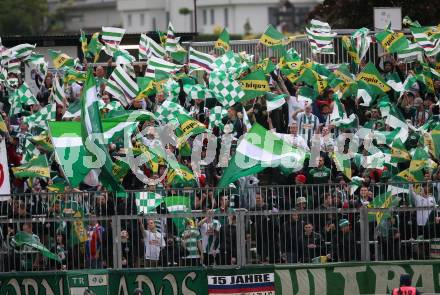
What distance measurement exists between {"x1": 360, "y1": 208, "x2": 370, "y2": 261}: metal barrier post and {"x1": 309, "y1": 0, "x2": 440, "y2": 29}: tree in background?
17067 mm

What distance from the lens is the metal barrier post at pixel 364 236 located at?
2362 centimetres

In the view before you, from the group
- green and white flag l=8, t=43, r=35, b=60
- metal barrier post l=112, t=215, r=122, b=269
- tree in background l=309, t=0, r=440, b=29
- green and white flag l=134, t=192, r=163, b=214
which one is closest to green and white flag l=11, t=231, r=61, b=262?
metal barrier post l=112, t=215, r=122, b=269

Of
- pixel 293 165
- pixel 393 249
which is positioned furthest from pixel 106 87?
pixel 393 249

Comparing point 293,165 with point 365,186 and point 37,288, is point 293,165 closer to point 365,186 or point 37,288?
point 365,186

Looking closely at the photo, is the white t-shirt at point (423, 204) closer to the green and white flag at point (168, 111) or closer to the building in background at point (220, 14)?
the green and white flag at point (168, 111)

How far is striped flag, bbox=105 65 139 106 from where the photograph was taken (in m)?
27.4

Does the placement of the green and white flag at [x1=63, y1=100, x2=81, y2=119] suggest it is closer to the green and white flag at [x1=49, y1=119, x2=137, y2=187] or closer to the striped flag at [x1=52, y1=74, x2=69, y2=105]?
the striped flag at [x1=52, y1=74, x2=69, y2=105]

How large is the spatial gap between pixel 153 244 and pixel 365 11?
20.0 meters

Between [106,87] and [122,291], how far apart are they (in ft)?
15.5

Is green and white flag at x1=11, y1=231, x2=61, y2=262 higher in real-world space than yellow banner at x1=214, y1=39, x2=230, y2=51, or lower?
lower

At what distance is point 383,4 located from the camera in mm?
41594

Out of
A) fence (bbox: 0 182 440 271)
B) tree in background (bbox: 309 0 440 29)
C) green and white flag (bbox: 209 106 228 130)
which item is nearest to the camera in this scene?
fence (bbox: 0 182 440 271)

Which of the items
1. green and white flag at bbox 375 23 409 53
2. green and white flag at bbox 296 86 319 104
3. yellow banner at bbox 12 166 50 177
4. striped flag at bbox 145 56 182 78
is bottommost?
yellow banner at bbox 12 166 50 177

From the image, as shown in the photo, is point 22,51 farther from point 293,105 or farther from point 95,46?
point 293,105
